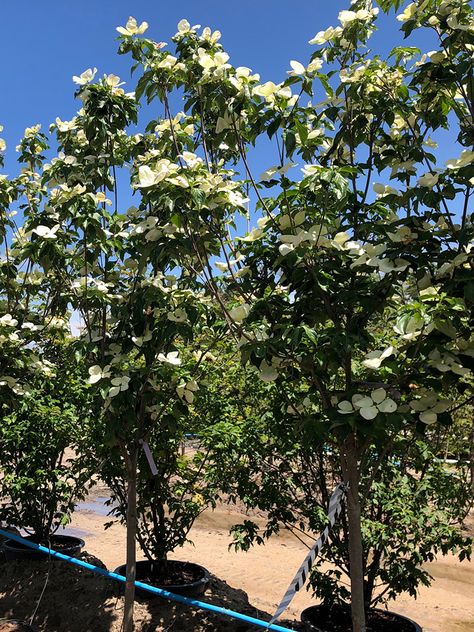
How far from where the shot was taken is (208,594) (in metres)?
3.74

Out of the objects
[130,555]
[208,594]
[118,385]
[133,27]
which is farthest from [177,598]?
[133,27]

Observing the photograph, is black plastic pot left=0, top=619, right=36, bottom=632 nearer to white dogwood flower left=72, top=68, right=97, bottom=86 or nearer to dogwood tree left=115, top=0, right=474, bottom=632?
dogwood tree left=115, top=0, right=474, bottom=632

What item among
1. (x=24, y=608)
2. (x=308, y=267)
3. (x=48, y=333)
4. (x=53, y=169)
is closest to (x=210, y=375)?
(x=48, y=333)

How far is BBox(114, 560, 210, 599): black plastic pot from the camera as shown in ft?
11.6

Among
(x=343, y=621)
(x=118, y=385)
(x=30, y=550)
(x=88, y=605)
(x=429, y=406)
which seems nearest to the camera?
(x=429, y=406)

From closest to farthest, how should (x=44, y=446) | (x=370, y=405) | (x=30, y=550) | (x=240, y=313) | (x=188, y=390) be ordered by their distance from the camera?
(x=370, y=405)
(x=240, y=313)
(x=188, y=390)
(x=44, y=446)
(x=30, y=550)

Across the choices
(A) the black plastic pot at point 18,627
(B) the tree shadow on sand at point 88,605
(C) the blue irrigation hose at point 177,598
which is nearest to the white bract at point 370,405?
(C) the blue irrigation hose at point 177,598

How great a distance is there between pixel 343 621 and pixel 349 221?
7.69 feet

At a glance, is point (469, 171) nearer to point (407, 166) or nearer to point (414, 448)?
point (407, 166)

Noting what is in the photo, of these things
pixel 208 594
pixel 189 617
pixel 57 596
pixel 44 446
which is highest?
pixel 44 446

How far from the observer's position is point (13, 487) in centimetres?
401

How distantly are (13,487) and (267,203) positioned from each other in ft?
10.1

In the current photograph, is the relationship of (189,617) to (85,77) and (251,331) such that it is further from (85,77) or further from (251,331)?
(85,77)

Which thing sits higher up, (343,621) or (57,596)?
(343,621)
